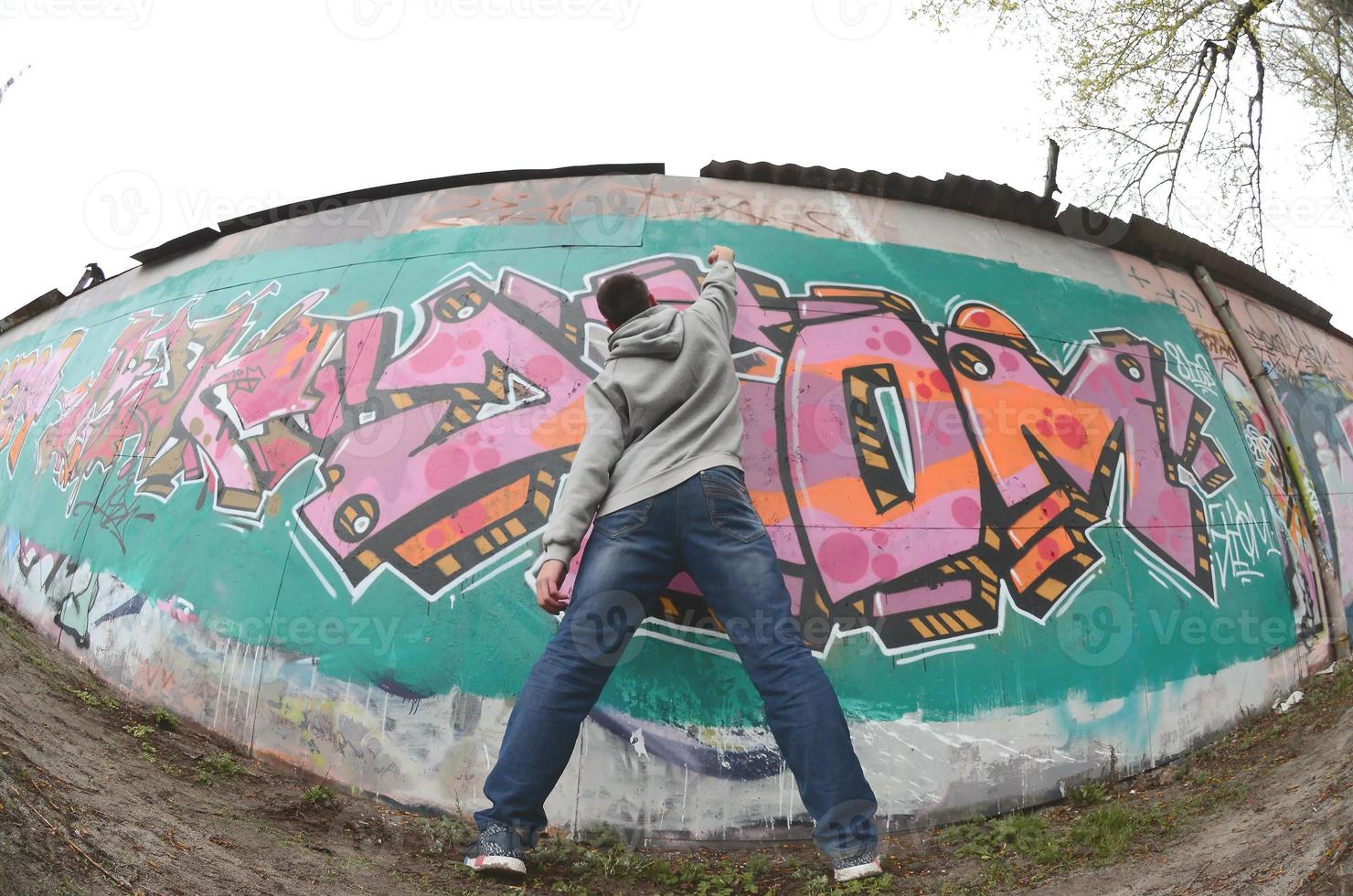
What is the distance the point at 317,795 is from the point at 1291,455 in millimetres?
6940

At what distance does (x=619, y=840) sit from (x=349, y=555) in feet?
6.38

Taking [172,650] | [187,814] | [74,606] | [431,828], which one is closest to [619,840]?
[431,828]

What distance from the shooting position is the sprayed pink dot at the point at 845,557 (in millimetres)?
4426

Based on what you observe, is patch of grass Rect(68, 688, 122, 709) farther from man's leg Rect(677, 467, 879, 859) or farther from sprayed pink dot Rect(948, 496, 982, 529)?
sprayed pink dot Rect(948, 496, 982, 529)

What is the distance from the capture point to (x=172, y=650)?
4.78 metres

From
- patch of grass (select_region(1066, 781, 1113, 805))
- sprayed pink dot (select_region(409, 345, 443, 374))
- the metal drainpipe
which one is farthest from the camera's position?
the metal drainpipe

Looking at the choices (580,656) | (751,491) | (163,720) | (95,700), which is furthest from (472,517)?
(95,700)

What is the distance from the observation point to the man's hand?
11.6 feet

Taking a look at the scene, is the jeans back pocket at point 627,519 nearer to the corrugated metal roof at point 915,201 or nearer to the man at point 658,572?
the man at point 658,572

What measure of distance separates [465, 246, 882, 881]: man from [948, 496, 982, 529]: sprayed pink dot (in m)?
1.45

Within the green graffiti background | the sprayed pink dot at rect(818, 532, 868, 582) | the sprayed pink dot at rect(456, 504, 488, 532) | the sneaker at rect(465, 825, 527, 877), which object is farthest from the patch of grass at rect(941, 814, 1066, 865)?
the sprayed pink dot at rect(456, 504, 488, 532)

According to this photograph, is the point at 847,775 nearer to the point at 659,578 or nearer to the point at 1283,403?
the point at 659,578

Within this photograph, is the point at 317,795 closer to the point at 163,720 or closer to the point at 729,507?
the point at 163,720

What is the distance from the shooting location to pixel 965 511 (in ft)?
15.5
